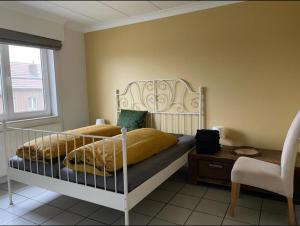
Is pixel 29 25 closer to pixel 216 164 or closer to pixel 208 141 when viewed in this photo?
pixel 208 141

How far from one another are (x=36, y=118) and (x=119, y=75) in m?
1.28

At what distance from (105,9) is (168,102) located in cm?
140

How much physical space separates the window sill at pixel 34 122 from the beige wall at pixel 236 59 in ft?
4.14

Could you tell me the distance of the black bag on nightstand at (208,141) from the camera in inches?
99.4

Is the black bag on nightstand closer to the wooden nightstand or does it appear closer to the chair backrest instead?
the wooden nightstand

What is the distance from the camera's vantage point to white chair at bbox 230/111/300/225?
5.83 ft

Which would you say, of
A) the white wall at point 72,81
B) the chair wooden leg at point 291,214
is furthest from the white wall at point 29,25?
the chair wooden leg at point 291,214

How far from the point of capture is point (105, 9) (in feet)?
9.39

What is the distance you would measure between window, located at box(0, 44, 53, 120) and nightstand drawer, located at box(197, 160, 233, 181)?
7.44 ft

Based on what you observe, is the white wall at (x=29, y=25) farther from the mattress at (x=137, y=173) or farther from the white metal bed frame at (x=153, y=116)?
the mattress at (x=137, y=173)

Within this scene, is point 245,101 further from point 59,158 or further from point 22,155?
point 22,155

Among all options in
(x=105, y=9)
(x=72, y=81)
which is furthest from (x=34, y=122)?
(x=105, y=9)

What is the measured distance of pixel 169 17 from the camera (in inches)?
119

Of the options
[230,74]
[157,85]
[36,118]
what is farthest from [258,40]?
[36,118]
